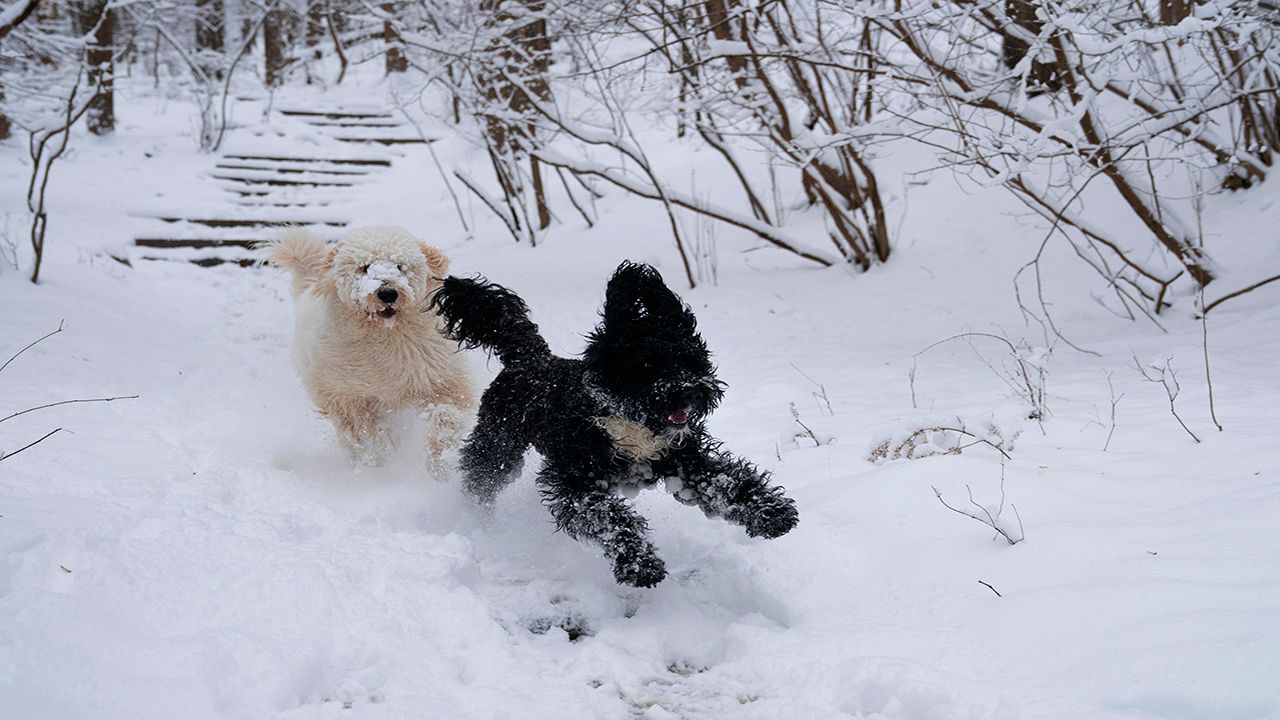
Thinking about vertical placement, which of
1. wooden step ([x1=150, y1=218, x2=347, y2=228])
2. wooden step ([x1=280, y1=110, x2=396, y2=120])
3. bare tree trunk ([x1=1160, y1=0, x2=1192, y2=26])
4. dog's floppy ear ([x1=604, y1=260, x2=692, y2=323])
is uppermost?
bare tree trunk ([x1=1160, y1=0, x2=1192, y2=26])

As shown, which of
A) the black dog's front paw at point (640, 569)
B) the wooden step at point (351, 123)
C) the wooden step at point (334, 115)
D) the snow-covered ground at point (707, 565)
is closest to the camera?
the snow-covered ground at point (707, 565)

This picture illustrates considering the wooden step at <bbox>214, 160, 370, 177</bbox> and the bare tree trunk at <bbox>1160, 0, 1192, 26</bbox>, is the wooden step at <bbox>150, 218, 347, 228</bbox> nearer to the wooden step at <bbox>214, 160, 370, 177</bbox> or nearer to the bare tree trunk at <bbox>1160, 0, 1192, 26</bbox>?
the wooden step at <bbox>214, 160, 370, 177</bbox>

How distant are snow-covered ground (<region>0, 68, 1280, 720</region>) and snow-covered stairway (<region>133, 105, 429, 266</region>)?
4652 millimetres

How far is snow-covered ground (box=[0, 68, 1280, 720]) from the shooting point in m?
2.18

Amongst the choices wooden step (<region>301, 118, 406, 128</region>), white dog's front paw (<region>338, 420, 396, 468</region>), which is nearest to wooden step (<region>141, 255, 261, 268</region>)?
white dog's front paw (<region>338, 420, 396, 468</region>)

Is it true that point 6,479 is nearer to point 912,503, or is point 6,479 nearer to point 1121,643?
point 912,503

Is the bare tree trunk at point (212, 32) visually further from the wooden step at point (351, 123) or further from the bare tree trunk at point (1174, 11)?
the bare tree trunk at point (1174, 11)

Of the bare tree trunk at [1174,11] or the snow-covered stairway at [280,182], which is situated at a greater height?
the bare tree trunk at [1174,11]

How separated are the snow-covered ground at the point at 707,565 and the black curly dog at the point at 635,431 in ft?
0.71

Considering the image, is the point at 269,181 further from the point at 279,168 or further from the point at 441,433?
the point at 441,433

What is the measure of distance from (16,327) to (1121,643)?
6.44 meters

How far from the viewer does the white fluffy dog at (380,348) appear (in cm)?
455

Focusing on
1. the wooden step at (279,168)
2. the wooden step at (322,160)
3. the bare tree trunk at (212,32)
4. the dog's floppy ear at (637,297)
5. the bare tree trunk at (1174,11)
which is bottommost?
the wooden step at (279,168)

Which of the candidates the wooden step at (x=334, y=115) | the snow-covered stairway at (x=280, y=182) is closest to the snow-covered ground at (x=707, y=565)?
the snow-covered stairway at (x=280, y=182)
